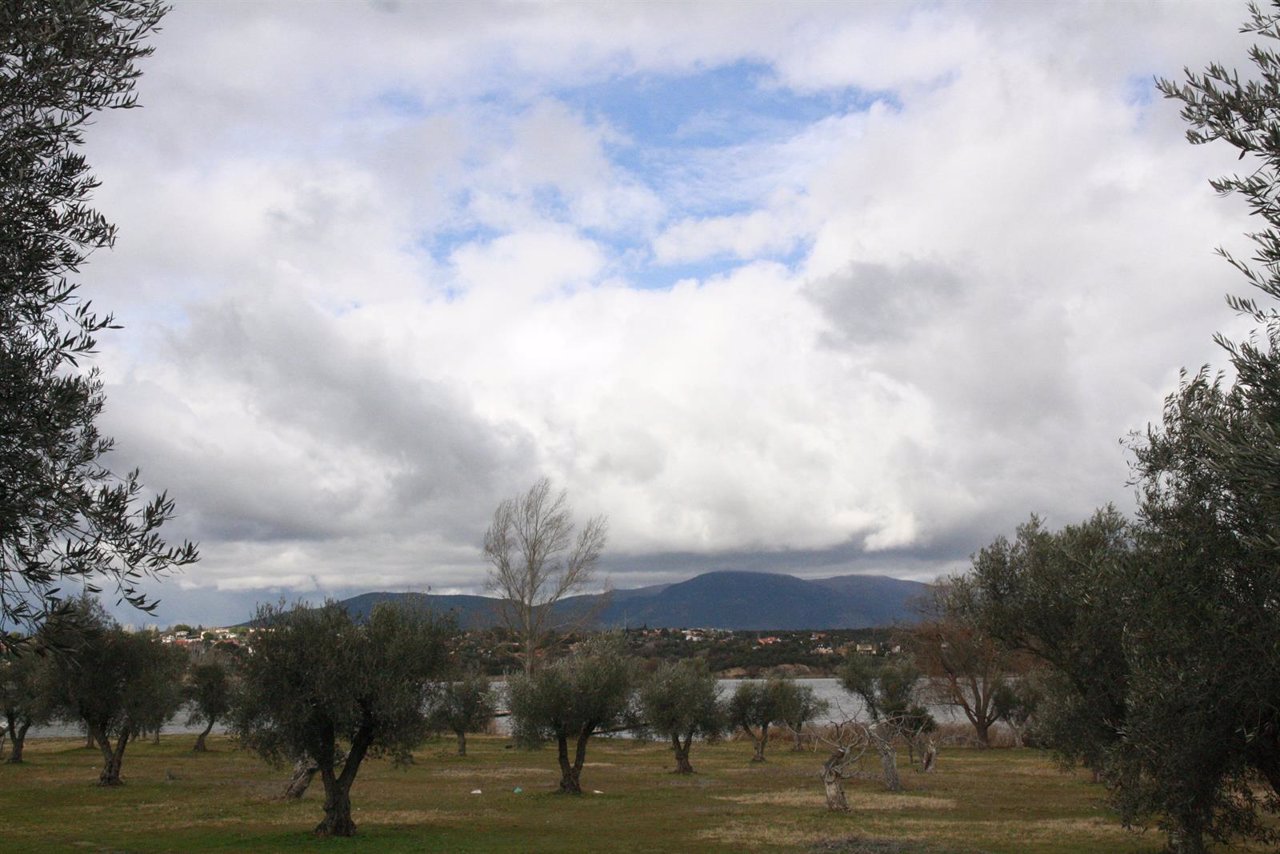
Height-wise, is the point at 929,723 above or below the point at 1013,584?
below

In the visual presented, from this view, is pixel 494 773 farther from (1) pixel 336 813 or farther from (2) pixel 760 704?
(1) pixel 336 813

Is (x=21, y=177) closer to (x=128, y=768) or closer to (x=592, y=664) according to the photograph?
(x=592, y=664)

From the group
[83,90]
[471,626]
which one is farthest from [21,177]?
[471,626]

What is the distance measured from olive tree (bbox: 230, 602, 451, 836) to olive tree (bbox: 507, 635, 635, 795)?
14997 mm

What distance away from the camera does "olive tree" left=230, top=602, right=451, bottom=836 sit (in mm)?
27656

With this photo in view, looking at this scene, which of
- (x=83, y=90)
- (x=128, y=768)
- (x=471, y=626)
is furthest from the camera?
(x=471, y=626)

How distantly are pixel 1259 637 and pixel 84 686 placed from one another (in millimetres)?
49929

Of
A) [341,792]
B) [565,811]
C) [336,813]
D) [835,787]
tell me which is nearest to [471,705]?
[565,811]

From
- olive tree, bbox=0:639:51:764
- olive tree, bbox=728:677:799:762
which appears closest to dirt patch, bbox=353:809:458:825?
olive tree, bbox=0:639:51:764

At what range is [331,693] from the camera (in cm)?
2741

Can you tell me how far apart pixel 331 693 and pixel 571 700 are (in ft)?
59.4

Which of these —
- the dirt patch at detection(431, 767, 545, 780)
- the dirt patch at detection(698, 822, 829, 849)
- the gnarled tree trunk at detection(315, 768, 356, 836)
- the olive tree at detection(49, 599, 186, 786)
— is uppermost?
the olive tree at detection(49, 599, 186, 786)

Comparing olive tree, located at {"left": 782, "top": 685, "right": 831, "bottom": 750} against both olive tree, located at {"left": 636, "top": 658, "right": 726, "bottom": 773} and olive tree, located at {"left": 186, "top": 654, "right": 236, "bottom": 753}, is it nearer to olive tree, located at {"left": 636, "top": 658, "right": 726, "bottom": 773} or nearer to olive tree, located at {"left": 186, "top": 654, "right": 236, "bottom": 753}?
olive tree, located at {"left": 636, "top": 658, "right": 726, "bottom": 773}

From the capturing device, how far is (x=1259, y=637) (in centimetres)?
1366
